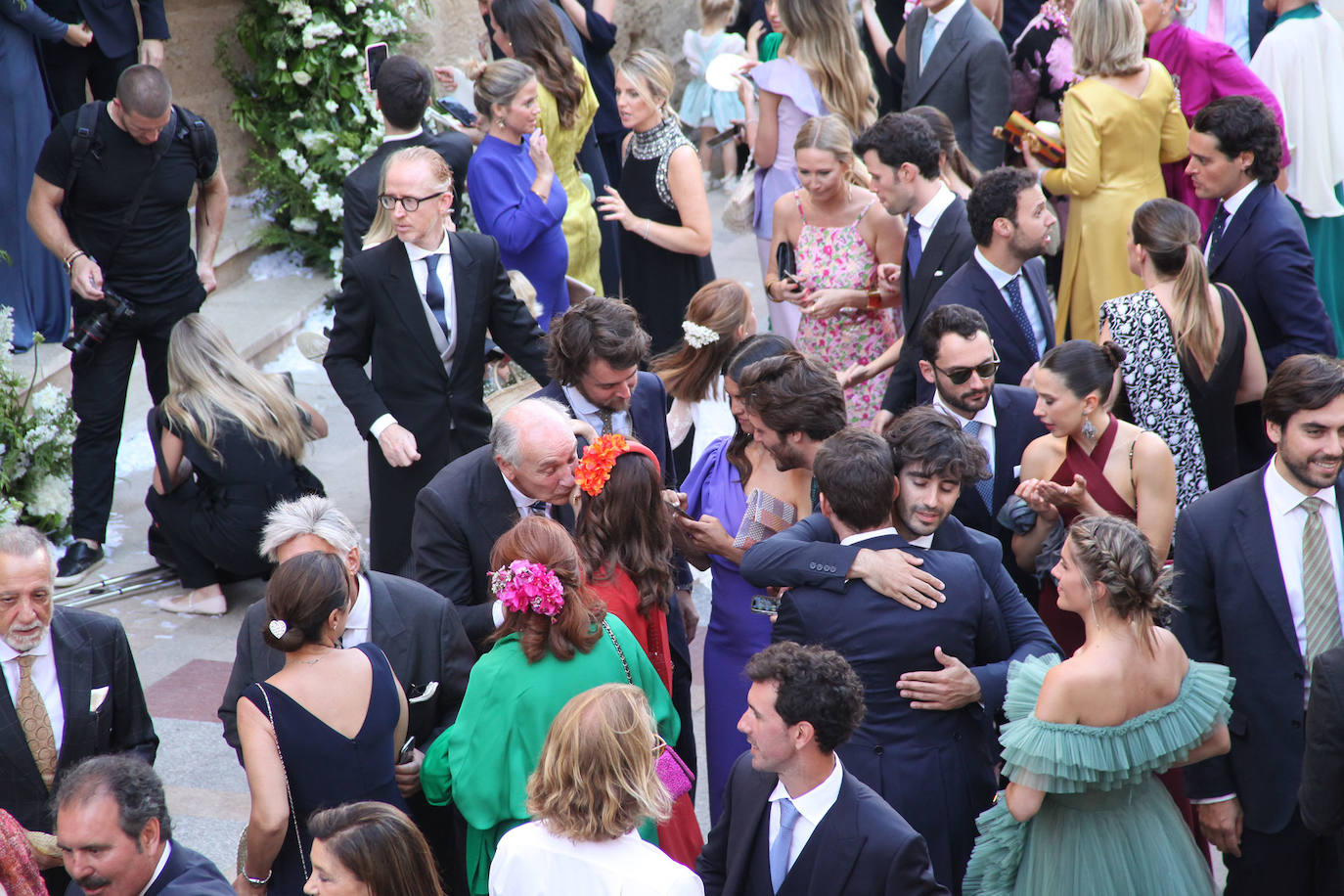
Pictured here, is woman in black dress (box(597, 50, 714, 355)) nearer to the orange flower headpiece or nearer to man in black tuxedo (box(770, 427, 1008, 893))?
the orange flower headpiece

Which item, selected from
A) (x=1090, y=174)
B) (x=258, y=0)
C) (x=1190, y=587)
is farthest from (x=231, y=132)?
(x=1190, y=587)

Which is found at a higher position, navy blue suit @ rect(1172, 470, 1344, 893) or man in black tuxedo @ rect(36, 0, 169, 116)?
man in black tuxedo @ rect(36, 0, 169, 116)

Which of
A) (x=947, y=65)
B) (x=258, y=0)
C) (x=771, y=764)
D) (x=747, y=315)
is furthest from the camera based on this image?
(x=258, y=0)

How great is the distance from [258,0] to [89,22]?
1360 millimetres

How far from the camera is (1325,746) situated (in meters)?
2.94

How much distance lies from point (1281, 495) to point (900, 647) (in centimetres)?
117

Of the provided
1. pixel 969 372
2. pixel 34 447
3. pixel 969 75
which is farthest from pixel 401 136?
pixel 969 372

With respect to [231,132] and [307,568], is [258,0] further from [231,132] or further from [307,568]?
[307,568]

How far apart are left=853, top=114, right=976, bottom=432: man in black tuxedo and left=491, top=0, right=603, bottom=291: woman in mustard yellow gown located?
80.5 inches

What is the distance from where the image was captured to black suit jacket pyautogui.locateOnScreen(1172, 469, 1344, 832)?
342 cm

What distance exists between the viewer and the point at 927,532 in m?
3.37

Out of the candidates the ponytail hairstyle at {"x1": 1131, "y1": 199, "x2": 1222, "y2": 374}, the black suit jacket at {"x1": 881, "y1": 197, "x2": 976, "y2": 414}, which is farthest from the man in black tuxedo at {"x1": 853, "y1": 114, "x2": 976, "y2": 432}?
the ponytail hairstyle at {"x1": 1131, "y1": 199, "x2": 1222, "y2": 374}

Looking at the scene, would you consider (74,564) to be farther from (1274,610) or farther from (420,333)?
(1274,610)

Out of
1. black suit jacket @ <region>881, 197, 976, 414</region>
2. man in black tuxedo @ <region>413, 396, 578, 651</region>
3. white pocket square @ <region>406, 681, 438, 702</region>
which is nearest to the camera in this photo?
white pocket square @ <region>406, 681, 438, 702</region>
